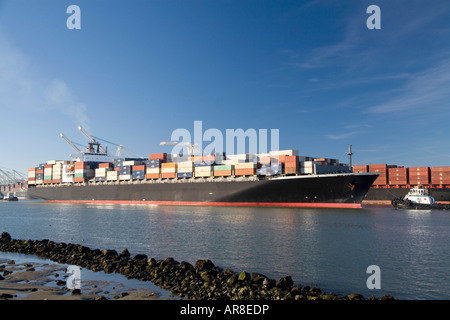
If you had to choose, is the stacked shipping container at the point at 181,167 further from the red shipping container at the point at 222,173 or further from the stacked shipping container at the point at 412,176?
the stacked shipping container at the point at 412,176

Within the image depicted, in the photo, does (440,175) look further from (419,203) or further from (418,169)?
(419,203)

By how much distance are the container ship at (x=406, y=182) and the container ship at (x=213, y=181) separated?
55.0 ft

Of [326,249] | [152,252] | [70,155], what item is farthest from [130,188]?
[326,249]

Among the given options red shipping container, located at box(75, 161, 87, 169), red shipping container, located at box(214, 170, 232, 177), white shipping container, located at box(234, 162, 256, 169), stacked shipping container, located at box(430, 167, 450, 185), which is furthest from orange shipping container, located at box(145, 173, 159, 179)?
stacked shipping container, located at box(430, 167, 450, 185)

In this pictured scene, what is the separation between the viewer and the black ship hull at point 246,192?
1630 inches

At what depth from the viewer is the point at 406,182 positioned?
195 feet

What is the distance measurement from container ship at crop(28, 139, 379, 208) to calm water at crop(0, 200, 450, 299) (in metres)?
12.0

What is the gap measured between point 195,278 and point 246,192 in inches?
1359

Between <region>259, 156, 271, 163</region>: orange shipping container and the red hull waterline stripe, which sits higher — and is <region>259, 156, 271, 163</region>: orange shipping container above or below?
above

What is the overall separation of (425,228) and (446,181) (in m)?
37.6

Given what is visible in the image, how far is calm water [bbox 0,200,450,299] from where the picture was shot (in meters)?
13.0

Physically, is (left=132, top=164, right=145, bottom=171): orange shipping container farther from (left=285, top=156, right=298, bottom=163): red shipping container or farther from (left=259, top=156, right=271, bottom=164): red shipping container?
(left=285, top=156, right=298, bottom=163): red shipping container

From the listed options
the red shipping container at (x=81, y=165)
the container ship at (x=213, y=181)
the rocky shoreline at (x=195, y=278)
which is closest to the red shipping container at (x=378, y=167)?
the container ship at (x=213, y=181)
